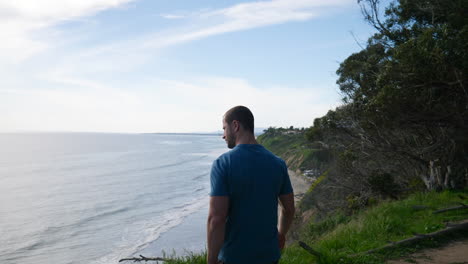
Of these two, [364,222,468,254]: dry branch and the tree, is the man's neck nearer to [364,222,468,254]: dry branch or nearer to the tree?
[364,222,468,254]: dry branch

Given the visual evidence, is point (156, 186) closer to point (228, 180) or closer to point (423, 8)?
point (423, 8)

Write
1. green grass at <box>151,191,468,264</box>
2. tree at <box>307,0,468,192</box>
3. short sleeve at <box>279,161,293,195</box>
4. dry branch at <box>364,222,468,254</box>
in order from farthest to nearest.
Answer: tree at <box>307,0,468,192</box>, dry branch at <box>364,222,468,254</box>, green grass at <box>151,191,468,264</box>, short sleeve at <box>279,161,293,195</box>

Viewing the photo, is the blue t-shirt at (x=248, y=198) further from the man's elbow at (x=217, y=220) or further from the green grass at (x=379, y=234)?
the green grass at (x=379, y=234)

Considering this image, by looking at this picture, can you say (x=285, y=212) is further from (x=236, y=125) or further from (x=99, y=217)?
(x=99, y=217)

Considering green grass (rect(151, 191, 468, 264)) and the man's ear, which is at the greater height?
the man's ear

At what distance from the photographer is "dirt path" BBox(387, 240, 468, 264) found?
5902 millimetres

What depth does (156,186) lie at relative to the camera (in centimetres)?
4025

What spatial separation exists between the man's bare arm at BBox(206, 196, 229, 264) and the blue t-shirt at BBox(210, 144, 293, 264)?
0.18ft

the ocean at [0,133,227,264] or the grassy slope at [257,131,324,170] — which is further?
the grassy slope at [257,131,324,170]

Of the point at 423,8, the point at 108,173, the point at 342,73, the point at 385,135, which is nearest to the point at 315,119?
the point at 342,73

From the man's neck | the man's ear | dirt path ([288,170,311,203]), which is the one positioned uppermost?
the man's ear

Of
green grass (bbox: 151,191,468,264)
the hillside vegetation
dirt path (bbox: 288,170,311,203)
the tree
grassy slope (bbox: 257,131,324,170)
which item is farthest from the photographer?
grassy slope (bbox: 257,131,324,170)

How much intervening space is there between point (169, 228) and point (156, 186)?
18452 mm

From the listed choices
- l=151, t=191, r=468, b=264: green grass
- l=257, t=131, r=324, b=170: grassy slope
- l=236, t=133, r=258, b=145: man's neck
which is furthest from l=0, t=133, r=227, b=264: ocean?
l=257, t=131, r=324, b=170: grassy slope
